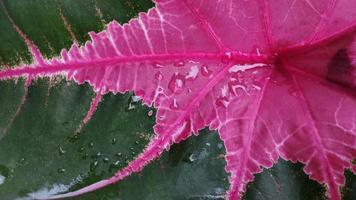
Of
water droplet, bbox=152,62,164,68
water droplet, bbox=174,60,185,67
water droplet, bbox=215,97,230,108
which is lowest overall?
water droplet, bbox=215,97,230,108

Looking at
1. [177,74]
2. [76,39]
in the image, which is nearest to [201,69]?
[177,74]

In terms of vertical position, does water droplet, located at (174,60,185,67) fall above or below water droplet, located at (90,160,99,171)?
above

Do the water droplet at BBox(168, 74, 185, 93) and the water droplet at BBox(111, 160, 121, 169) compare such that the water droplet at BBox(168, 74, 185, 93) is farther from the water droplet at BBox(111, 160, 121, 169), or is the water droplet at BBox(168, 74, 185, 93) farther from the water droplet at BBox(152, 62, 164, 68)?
the water droplet at BBox(111, 160, 121, 169)

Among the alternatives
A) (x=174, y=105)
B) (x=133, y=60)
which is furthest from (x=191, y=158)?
(x=133, y=60)

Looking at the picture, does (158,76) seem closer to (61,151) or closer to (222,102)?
(222,102)

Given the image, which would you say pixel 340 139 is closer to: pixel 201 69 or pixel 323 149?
pixel 323 149

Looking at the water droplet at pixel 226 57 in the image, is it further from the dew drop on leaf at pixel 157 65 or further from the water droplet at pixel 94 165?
the water droplet at pixel 94 165

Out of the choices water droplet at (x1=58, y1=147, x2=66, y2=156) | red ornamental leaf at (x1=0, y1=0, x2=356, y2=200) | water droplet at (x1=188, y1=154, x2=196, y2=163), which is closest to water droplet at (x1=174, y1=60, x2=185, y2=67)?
red ornamental leaf at (x1=0, y1=0, x2=356, y2=200)
